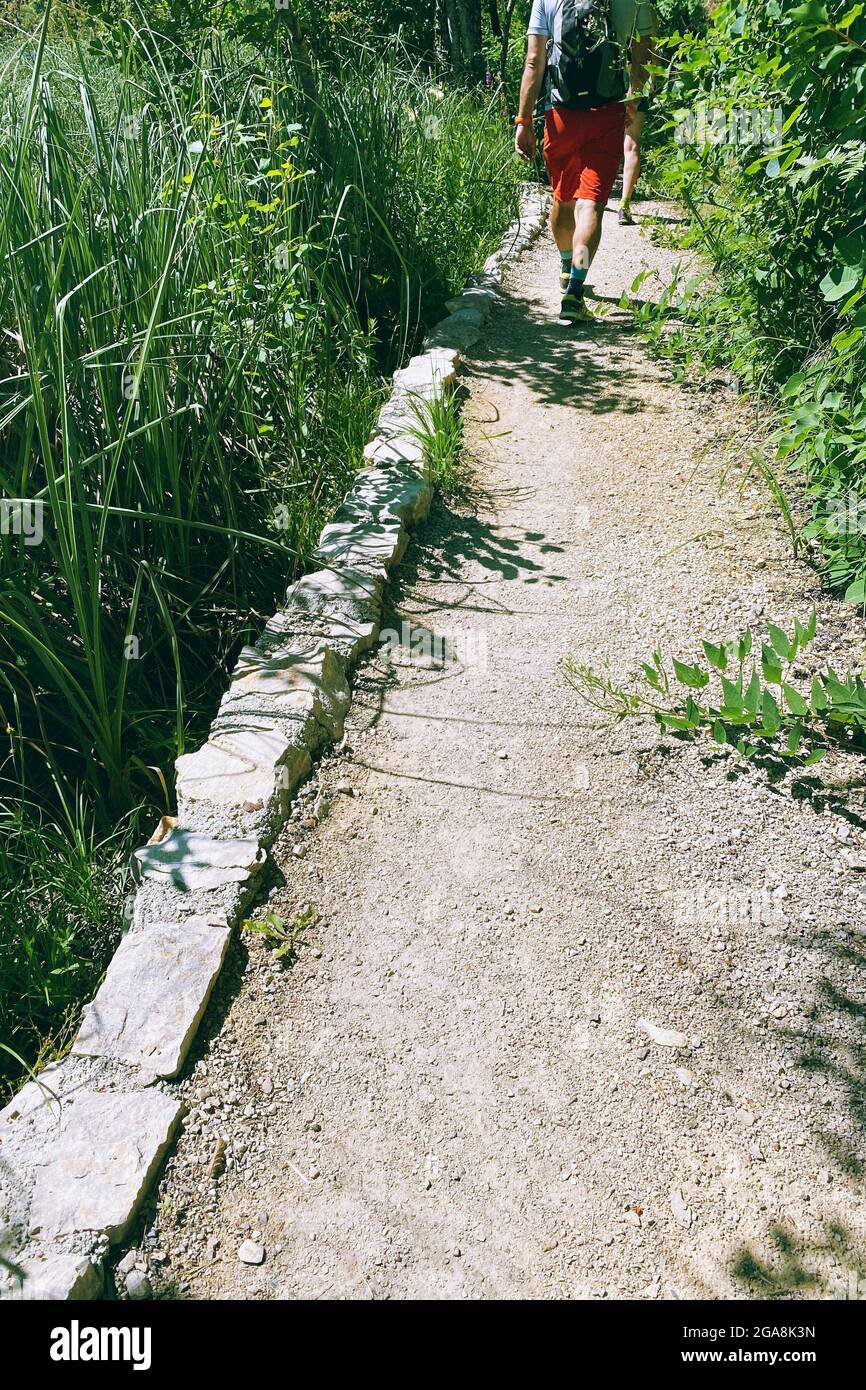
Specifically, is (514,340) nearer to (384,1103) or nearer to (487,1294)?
(384,1103)

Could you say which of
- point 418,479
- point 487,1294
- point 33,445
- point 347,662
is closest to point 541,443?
point 418,479

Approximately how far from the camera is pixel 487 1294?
161 centimetres

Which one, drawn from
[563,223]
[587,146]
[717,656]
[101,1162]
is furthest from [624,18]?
[101,1162]

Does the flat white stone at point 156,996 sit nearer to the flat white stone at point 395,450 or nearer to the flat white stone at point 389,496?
the flat white stone at point 389,496

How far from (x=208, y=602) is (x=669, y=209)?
5.89 metres

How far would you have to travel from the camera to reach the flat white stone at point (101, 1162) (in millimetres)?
1607

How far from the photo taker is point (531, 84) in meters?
4.87

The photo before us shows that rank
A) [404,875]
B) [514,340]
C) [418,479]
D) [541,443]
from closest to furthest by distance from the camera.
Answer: [404,875]
[418,479]
[541,443]
[514,340]

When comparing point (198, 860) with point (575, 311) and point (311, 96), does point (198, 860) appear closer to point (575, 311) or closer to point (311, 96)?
point (311, 96)

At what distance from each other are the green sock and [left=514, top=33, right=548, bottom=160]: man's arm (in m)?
0.68

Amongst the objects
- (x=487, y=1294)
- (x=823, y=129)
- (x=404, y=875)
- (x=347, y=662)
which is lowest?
(x=487, y=1294)

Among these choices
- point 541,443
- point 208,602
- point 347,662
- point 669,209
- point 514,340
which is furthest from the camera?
point 669,209

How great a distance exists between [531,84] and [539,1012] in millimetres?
4547

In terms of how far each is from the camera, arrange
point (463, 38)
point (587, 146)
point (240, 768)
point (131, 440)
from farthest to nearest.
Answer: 1. point (463, 38)
2. point (587, 146)
3. point (131, 440)
4. point (240, 768)
